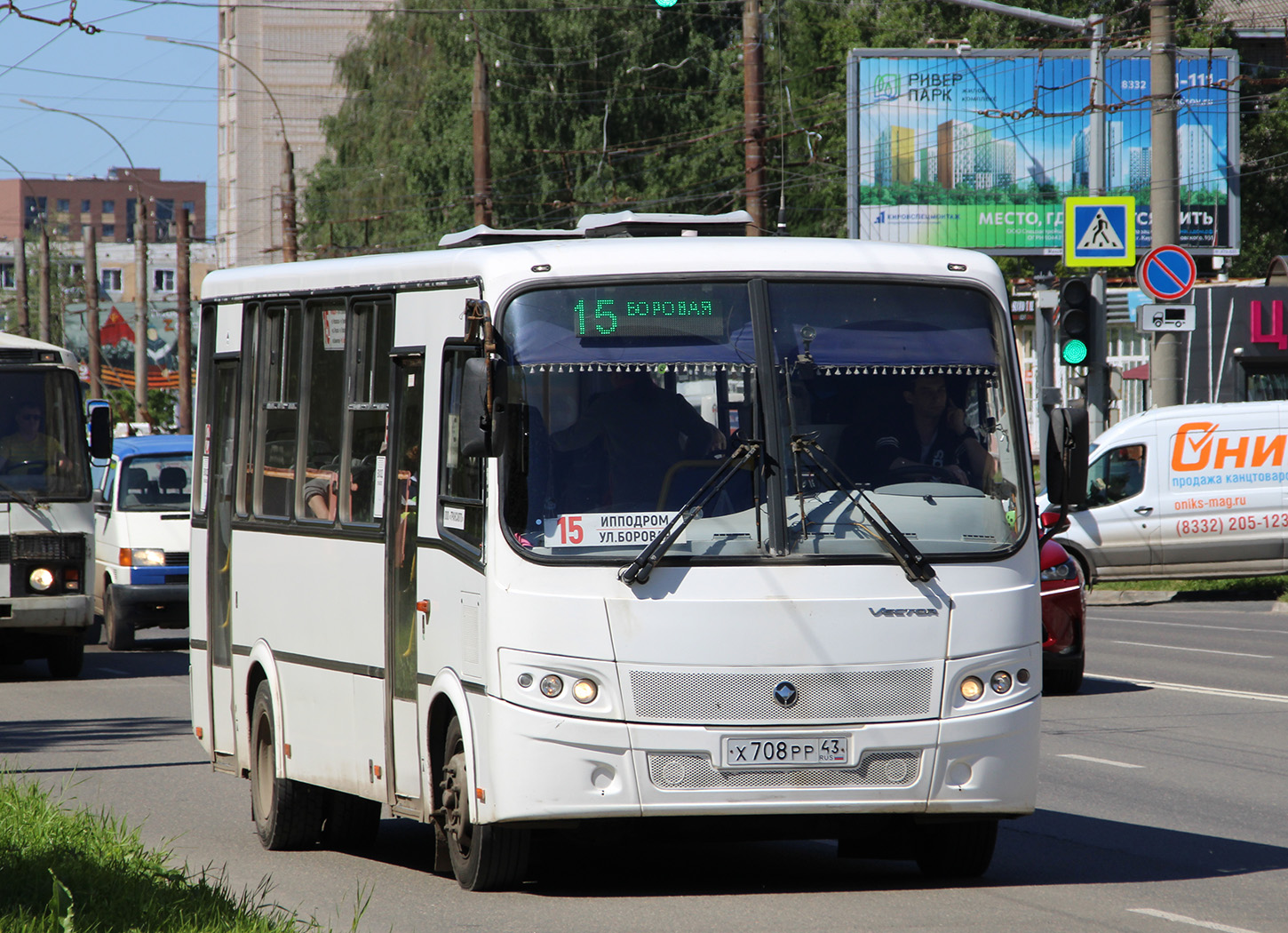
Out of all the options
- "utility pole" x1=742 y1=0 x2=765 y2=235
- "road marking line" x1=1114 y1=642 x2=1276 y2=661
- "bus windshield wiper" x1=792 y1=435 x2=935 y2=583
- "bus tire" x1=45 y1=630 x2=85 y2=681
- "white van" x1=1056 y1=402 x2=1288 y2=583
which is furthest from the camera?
"utility pole" x1=742 y1=0 x2=765 y2=235

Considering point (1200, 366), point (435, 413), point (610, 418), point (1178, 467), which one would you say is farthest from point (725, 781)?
point (1200, 366)

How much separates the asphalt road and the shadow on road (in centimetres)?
2

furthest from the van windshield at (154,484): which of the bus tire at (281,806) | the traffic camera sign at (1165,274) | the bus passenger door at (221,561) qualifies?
the bus tire at (281,806)

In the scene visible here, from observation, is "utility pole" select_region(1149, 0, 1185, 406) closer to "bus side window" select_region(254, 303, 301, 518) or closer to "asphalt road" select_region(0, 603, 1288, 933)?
"asphalt road" select_region(0, 603, 1288, 933)

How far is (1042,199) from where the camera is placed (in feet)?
150

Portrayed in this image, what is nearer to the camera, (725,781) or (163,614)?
(725,781)

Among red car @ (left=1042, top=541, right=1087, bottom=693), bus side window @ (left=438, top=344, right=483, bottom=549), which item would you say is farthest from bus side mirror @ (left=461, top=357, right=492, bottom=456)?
red car @ (left=1042, top=541, right=1087, bottom=693)

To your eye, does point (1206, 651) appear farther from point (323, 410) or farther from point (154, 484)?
point (323, 410)

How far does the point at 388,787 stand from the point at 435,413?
5.17ft

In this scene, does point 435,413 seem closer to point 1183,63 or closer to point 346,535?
point 346,535

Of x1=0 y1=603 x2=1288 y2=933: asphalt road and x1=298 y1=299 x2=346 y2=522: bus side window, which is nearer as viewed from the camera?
x1=0 y1=603 x2=1288 y2=933: asphalt road

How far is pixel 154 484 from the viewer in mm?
22859

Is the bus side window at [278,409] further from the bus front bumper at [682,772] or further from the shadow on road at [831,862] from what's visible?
the bus front bumper at [682,772]

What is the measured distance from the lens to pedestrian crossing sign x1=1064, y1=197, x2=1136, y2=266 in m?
23.8
